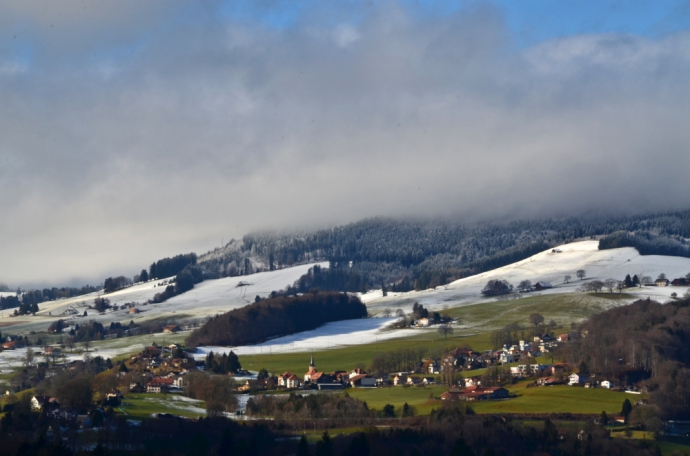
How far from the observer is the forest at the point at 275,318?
5906 inches

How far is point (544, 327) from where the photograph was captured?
137875mm

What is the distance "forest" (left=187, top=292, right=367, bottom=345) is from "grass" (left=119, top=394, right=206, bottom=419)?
4971cm

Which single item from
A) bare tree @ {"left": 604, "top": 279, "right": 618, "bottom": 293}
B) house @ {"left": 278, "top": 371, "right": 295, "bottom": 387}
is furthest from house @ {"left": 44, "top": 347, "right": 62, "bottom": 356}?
bare tree @ {"left": 604, "top": 279, "right": 618, "bottom": 293}

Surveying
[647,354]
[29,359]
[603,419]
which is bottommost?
[603,419]

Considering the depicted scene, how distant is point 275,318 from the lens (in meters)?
160

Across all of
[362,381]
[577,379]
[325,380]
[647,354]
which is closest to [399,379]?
[362,381]

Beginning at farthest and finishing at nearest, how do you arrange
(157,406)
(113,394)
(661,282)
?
1. (661,282)
2. (113,394)
3. (157,406)

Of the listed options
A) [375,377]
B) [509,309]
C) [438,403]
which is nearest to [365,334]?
[509,309]

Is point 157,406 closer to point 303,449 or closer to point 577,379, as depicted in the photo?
point 303,449

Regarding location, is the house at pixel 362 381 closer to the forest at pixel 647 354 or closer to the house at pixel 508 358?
the house at pixel 508 358

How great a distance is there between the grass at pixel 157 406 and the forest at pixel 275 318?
49715mm

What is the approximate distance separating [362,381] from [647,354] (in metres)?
29.8

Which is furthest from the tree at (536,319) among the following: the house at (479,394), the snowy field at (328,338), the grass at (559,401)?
the house at (479,394)

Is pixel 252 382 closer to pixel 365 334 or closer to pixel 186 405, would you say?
pixel 186 405
